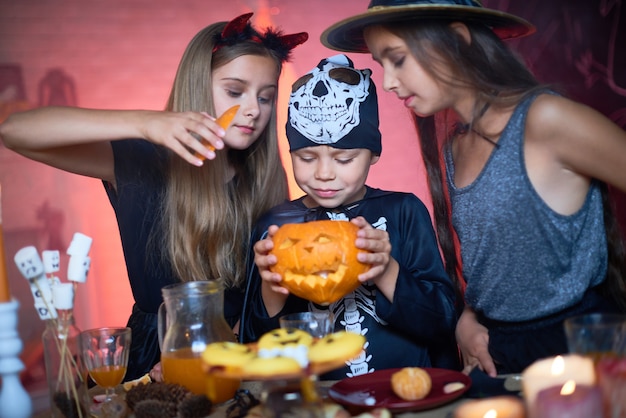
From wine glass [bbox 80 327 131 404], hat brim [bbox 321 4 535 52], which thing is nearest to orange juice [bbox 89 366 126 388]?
wine glass [bbox 80 327 131 404]

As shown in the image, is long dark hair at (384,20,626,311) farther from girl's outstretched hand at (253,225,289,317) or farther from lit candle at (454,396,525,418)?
lit candle at (454,396,525,418)

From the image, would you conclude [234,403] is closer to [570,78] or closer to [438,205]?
[438,205]

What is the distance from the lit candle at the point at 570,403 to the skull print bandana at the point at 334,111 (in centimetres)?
127

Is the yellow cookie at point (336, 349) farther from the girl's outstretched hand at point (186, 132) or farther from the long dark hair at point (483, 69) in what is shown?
the long dark hair at point (483, 69)

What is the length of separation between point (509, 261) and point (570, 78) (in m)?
2.59

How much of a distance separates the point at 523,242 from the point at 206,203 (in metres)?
1.11

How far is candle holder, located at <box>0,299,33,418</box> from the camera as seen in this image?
144 cm

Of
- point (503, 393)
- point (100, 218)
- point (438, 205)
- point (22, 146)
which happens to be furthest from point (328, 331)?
point (100, 218)

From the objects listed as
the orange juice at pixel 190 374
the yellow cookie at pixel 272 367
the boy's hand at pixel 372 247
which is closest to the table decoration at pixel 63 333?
the orange juice at pixel 190 374

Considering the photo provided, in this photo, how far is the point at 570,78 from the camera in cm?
429

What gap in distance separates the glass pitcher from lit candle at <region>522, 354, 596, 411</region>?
734 millimetres

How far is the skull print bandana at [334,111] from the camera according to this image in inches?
87.9

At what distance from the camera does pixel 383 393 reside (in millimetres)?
1583

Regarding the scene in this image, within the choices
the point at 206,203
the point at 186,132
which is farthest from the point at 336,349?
the point at 206,203
